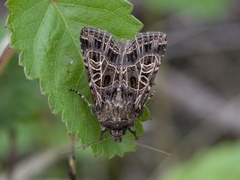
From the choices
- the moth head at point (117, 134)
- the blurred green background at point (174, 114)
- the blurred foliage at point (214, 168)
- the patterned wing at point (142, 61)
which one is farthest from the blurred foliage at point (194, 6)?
the moth head at point (117, 134)

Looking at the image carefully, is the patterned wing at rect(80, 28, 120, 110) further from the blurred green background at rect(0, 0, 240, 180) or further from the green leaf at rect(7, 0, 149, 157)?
the blurred green background at rect(0, 0, 240, 180)

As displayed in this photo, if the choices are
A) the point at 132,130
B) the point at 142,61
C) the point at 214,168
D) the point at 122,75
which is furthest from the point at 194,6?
the point at 132,130

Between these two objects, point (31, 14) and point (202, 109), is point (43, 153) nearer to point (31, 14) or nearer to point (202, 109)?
point (202, 109)

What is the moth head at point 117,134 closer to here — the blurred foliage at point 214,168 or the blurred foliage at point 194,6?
the blurred foliage at point 214,168

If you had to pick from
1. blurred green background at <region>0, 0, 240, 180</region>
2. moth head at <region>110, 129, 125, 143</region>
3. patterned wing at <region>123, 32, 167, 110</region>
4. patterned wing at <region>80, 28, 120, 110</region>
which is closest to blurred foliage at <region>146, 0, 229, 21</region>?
blurred green background at <region>0, 0, 240, 180</region>

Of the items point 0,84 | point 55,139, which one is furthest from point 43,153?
point 0,84
